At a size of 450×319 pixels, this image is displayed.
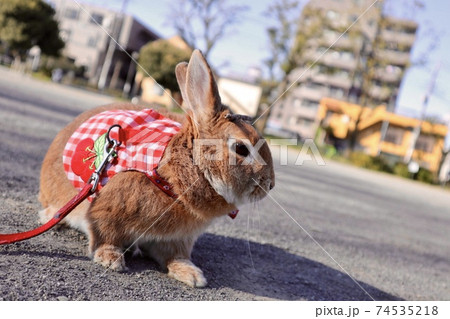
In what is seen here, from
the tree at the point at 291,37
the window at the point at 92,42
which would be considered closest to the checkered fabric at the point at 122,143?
the tree at the point at 291,37

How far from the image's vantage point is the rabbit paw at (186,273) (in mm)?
2369

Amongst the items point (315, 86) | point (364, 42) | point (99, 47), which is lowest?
point (99, 47)

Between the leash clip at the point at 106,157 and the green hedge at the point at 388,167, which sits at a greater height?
the green hedge at the point at 388,167

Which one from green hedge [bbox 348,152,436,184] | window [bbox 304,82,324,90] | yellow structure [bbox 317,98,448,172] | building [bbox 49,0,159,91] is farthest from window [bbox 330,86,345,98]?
green hedge [bbox 348,152,436,184]

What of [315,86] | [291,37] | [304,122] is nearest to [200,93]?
[291,37]

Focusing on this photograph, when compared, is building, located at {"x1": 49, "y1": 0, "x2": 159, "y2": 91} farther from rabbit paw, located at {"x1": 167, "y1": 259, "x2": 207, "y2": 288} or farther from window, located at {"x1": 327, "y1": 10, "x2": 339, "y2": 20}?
rabbit paw, located at {"x1": 167, "y1": 259, "x2": 207, "y2": 288}

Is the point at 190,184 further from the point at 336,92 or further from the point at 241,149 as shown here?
the point at 336,92

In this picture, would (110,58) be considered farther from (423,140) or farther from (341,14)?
(423,140)

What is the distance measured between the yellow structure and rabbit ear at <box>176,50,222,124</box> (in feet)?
136

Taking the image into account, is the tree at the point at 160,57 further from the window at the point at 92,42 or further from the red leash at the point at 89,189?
the red leash at the point at 89,189

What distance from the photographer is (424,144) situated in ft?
143

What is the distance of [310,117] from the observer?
54.9 m

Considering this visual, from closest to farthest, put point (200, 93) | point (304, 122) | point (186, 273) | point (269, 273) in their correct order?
1. point (200, 93)
2. point (186, 273)
3. point (269, 273)
4. point (304, 122)

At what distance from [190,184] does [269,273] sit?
3.68ft
